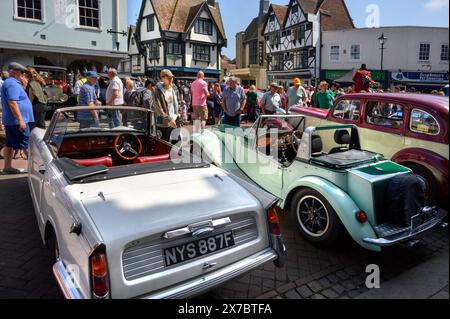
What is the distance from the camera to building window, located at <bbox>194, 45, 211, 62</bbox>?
36031 millimetres

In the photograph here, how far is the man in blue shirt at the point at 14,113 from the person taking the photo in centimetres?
540

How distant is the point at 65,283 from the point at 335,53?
34.5 meters

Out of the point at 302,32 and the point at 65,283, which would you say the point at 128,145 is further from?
the point at 302,32

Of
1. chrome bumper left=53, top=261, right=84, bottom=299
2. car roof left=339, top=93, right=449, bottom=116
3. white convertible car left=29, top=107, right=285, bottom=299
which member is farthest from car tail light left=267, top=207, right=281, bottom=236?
car roof left=339, top=93, right=449, bottom=116

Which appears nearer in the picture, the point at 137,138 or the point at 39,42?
the point at 137,138

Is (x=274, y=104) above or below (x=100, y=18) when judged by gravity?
below

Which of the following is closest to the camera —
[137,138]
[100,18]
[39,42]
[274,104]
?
[137,138]

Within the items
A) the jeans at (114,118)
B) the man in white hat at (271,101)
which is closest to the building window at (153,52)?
the man in white hat at (271,101)

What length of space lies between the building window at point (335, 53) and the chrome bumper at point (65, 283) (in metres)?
33.8

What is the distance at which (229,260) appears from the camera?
242 cm

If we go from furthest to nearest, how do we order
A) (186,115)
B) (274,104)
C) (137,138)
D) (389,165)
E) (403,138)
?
(186,115) < (274,104) < (403,138) < (137,138) < (389,165)
